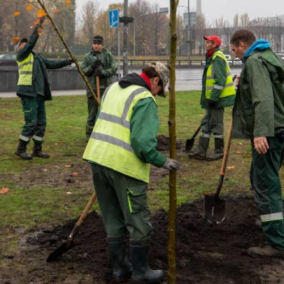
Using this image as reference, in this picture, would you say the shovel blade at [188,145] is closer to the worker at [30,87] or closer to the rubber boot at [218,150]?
the rubber boot at [218,150]

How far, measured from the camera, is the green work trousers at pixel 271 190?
5.09 metres

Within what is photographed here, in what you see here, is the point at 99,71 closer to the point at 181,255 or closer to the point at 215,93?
the point at 215,93

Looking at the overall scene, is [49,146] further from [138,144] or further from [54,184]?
[138,144]

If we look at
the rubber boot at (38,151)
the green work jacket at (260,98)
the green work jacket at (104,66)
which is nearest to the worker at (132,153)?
the green work jacket at (260,98)

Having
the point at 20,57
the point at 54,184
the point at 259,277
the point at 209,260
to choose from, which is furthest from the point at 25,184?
the point at 259,277

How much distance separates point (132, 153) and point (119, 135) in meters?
0.17

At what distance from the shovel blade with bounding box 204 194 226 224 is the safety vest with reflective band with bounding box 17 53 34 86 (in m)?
4.23

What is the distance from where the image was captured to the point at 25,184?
7.86 m

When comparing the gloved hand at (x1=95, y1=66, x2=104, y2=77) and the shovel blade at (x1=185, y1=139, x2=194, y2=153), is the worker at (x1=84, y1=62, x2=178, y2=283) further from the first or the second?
the gloved hand at (x1=95, y1=66, x2=104, y2=77)

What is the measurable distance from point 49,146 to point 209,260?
20.9 ft

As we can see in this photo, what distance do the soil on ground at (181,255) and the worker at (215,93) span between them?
328cm

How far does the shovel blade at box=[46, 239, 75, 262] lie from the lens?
16.1ft

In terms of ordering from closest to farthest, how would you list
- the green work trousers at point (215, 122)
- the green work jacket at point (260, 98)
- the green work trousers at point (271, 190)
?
the green work jacket at point (260, 98) → the green work trousers at point (271, 190) → the green work trousers at point (215, 122)

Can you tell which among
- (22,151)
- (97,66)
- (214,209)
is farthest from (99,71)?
(214,209)
